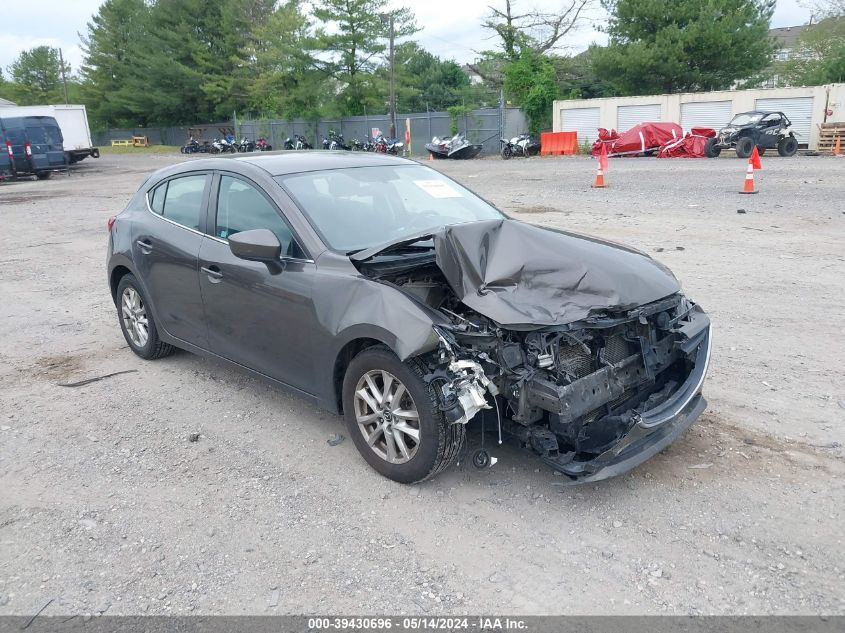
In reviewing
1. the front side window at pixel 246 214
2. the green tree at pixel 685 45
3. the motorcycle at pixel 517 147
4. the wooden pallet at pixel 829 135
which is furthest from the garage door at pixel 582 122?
the front side window at pixel 246 214

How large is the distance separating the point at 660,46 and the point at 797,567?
37.8 m

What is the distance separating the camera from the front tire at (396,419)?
11.1 feet

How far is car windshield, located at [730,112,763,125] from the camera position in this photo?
24598 mm

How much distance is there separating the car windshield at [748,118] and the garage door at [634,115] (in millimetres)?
A: 7571

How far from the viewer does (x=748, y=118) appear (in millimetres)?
25000

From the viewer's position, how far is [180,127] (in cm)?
6331

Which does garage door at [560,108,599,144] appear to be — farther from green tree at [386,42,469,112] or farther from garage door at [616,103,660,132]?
green tree at [386,42,469,112]

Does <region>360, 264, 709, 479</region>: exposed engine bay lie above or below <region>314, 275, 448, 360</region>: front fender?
below

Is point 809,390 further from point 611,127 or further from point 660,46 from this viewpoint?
point 660,46

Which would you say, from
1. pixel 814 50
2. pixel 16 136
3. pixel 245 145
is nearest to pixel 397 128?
pixel 245 145

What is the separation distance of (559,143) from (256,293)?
104ft

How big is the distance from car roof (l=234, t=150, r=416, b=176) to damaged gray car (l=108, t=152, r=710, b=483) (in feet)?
0.07

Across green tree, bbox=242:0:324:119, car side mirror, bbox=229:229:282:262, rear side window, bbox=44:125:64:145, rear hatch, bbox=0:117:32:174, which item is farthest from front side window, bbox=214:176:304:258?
green tree, bbox=242:0:324:119

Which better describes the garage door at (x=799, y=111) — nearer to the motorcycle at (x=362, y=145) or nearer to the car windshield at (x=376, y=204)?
the motorcycle at (x=362, y=145)
